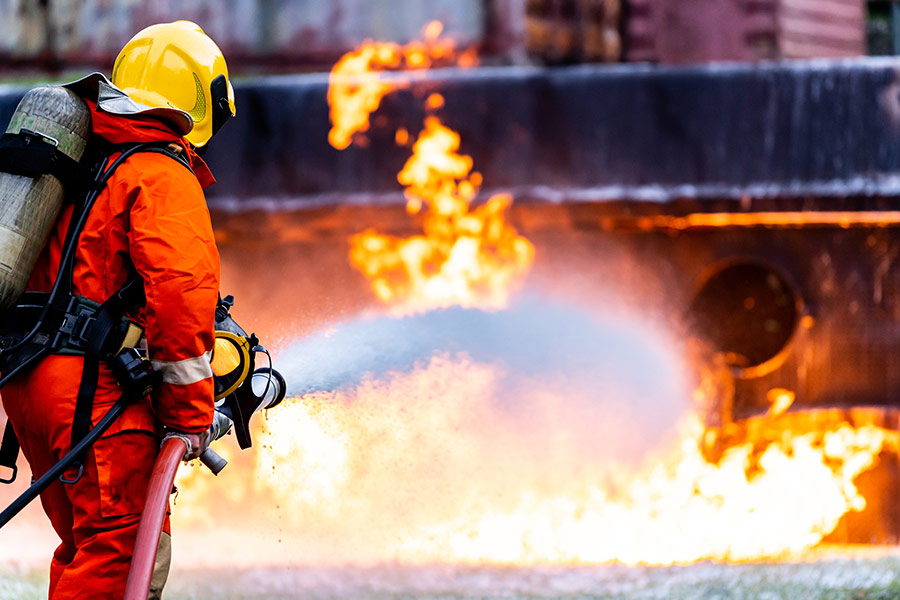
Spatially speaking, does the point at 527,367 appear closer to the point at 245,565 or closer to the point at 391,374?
the point at 391,374

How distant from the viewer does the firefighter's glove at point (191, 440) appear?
2.74 metres

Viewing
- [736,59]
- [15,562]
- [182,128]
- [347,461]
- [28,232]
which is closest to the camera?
[28,232]

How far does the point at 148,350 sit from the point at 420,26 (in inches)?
212

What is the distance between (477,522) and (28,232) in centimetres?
375

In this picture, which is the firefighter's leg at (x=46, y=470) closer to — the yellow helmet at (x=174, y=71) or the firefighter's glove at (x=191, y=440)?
the firefighter's glove at (x=191, y=440)

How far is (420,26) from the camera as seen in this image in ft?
25.0

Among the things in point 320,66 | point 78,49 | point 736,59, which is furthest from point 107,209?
point 736,59

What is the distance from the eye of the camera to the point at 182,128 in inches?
113

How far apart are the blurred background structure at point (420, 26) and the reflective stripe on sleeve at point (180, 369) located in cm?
528

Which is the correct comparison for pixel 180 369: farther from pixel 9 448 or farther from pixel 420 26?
pixel 420 26

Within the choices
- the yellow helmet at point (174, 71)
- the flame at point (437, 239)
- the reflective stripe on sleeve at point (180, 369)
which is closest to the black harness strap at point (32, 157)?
the yellow helmet at point (174, 71)

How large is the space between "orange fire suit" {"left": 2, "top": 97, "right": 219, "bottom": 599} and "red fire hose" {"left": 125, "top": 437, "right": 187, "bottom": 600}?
0.31 ft

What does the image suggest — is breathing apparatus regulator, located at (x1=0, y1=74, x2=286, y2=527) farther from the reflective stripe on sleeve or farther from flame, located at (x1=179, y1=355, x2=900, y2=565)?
flame, located at (x1=179, y1=355, x2=900, y2=565)

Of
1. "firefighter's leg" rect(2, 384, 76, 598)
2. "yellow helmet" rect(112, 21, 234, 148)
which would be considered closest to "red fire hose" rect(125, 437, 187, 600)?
"firefighter's leg" rect(2, 384, 76, 598)
